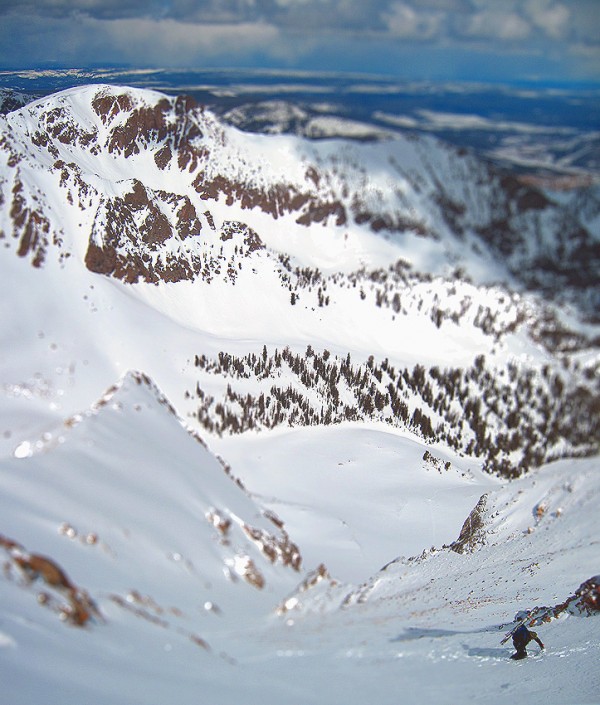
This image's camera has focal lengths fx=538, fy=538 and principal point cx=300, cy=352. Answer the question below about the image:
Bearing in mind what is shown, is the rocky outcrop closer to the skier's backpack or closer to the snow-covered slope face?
the skier's backpack

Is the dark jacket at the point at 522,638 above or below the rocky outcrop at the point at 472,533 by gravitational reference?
below

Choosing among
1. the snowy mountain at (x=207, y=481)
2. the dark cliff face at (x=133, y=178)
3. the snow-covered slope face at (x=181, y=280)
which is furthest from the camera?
the dark cliff face at (x=133, y=178)

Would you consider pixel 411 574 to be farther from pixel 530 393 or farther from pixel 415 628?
pixel 530 393

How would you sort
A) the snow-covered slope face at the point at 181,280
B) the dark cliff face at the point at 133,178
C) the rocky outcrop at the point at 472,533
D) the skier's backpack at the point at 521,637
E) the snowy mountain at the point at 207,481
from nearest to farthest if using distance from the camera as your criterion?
the snowy mountain at the point at 207,481 → the snow-covered slope face at the point at 181,280 → the dark cliff face at the point at 133,178 → the skier's backpack at the point at 521,637 → the rocky outcrop at the point at 472,533

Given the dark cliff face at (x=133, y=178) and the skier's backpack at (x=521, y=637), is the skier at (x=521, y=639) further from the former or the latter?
the dark cliff face at (x=133, y=178)

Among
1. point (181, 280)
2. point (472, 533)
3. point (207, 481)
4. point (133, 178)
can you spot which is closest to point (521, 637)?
point (472, 533)

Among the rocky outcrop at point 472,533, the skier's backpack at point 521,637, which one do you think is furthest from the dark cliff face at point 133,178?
the skier's backpack at point 521,637

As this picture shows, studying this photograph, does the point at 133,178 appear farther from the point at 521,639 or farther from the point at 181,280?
the point at 521,639

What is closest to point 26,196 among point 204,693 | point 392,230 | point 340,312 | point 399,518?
point 204,693
